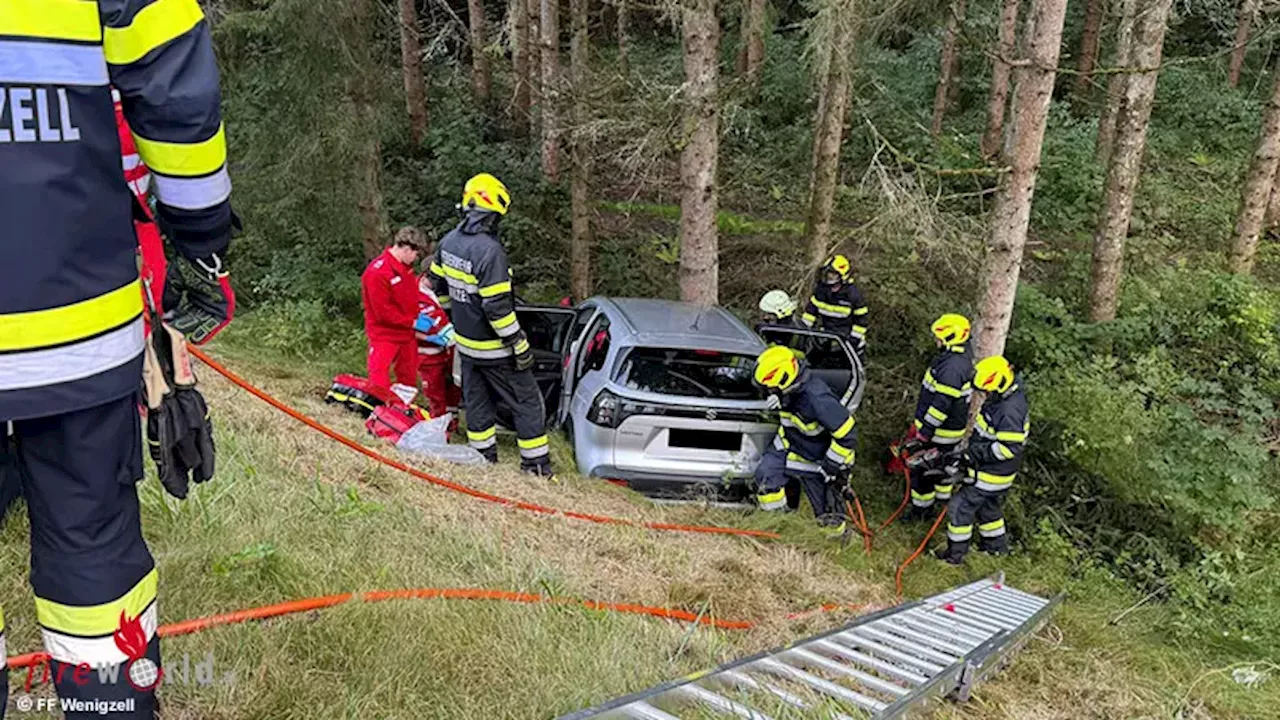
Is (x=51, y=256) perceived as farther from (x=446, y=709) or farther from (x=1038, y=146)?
(x=1038, y=146)

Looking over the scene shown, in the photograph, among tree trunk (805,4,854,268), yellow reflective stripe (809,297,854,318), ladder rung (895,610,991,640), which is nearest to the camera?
ladder rung (895,610,991,640)

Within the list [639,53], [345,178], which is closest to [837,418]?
[345,178]

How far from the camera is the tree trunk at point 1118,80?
30.2 feet

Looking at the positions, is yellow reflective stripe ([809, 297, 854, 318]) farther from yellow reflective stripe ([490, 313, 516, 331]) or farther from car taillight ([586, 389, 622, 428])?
yellow reflective stripe ([490, 313, 516, 331])

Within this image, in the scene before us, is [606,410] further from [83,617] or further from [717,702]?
[83,617]

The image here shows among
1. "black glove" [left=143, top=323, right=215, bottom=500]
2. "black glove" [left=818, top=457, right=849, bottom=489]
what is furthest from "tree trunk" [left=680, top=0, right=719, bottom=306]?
"black glove" [left=143, top=323, right=215, bottom=500]

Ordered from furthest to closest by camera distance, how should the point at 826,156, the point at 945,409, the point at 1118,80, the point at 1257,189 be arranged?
the point at 1118,80 → the point at 826,156 → the point at 1257,189 → the point at 945,409

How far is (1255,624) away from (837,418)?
3.13 meters

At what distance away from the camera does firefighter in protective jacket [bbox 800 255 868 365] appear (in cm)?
908

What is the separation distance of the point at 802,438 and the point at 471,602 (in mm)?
3544

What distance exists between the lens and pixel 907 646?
3580mm

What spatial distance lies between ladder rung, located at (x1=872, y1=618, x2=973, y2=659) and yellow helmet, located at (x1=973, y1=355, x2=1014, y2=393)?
2.84 m

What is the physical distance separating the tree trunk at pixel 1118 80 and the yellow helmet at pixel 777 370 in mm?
4925


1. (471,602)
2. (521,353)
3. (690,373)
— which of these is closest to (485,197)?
(521,353)
